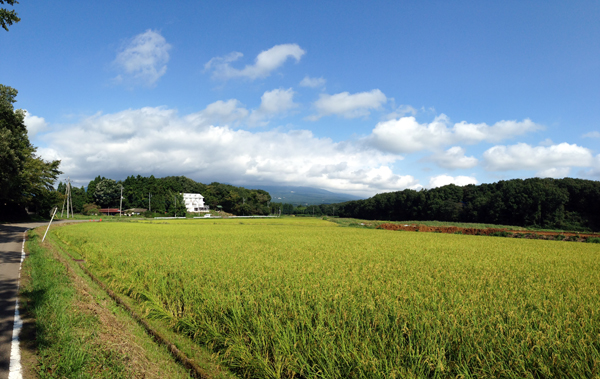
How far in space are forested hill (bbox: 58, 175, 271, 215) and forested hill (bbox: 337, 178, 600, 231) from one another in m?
55.5

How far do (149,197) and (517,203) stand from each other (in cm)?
9998

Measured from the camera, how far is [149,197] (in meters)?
89.9

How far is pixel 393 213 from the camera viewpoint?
99.1 meters

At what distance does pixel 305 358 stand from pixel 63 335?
407 cm

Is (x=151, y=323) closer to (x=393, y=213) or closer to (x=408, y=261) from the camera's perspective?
(x=408, y=261)

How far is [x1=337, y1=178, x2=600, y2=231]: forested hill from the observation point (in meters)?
61.2

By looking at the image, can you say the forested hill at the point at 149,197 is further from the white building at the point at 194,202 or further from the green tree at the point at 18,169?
the green tree at the point at 18,169

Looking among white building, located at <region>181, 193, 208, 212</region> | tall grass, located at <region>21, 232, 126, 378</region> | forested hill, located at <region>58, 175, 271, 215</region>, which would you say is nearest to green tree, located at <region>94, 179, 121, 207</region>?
forested hill, located at <region>58, 175, 271, 215</region>

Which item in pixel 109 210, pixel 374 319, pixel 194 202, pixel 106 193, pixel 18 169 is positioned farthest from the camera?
pixel 194 202

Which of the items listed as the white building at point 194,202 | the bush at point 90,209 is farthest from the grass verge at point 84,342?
the white building at point 194,202

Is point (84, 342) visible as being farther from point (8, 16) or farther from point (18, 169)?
point (18, 169)

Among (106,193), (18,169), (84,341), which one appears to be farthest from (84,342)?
(106,193)

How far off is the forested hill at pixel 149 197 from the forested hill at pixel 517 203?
2186 inches

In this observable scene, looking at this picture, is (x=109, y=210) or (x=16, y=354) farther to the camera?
(x=109, y=210)
